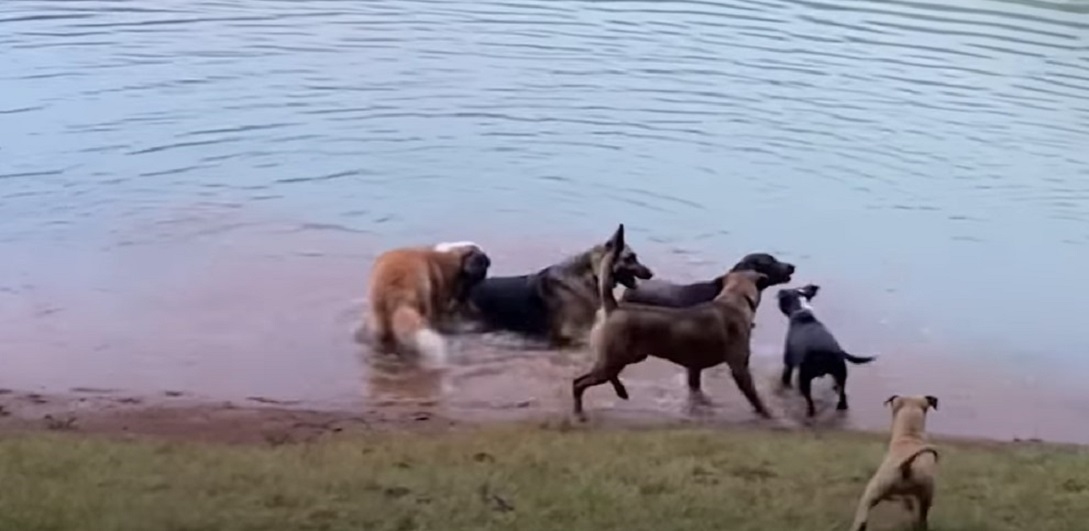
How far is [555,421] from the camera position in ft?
25.0

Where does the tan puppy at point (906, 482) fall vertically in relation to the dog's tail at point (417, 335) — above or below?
above

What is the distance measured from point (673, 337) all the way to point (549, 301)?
1412 millimetres

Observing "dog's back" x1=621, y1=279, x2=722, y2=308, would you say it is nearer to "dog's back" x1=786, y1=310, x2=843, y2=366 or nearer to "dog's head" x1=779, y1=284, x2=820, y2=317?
Result: "dog's head" x1=779, y1=284, x2=820, y2=317

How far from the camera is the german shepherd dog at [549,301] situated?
9.17 meters

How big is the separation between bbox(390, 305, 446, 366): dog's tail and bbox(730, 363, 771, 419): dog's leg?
1553mm

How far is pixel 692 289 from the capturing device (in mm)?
8914

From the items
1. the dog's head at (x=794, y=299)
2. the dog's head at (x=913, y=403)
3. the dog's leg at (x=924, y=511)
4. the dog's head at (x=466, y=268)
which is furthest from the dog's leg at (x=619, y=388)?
the dog's leg at (x=924, y=511)

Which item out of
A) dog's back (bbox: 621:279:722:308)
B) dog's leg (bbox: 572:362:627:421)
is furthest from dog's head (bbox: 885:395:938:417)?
dog's back (bbox: 621:279:722:308)

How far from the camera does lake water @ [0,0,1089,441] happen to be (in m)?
8.80

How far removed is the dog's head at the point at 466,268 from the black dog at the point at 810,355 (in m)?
1.82

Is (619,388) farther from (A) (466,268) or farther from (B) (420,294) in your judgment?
(A) (466,268)

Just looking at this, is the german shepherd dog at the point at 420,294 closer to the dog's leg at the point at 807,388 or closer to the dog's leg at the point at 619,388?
the dog's leg at the point at 619,388

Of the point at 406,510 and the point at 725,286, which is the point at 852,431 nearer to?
the point at 725,286

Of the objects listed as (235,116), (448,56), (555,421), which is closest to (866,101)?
(448,56)
